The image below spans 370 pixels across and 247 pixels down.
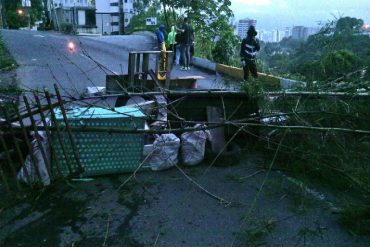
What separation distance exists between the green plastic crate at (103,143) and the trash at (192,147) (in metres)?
0.63

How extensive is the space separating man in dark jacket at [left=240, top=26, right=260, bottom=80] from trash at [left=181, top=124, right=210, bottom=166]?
530cm

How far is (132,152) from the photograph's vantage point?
16.3ft

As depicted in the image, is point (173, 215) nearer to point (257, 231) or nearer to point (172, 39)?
point (257, 231)

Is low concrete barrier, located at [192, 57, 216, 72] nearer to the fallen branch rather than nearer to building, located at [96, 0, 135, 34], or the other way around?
the fallen branch

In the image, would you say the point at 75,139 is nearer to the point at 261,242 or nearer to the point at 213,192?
the point at 213,192

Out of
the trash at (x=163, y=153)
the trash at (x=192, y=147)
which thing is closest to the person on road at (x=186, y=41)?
the trash at (x=192, y=147)

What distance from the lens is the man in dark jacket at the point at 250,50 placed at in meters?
10.2

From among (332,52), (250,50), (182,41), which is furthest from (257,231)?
(182,41)

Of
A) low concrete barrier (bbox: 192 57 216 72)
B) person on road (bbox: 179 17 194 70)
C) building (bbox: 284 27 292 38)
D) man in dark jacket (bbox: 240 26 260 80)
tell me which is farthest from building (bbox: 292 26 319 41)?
low concrete barrier (bbox: 192 57 216 72)

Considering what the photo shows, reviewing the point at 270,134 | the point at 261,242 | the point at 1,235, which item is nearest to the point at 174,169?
the point at 270,134

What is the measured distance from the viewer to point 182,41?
14836 millimetres

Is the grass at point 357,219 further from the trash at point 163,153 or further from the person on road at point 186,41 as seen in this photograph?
the person on road at point 186,41

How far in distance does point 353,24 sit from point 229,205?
402cm

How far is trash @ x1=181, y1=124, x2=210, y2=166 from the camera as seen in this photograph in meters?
5.28
